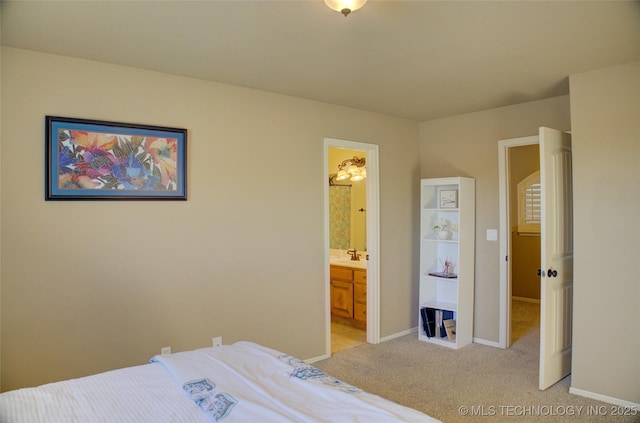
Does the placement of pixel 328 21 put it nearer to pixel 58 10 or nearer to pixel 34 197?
pixel 58 10

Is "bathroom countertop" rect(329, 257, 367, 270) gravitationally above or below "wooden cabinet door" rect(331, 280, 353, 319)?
above

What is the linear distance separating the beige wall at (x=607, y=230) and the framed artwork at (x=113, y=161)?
3.06 metres

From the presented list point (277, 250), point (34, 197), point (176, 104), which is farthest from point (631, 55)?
point (34, 197)

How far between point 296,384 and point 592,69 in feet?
10.2

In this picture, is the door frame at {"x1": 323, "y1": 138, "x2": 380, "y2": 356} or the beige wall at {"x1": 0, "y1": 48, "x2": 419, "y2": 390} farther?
the door frame at {"x1": 323, "y1": 138, "x2": 380, "y2": 356}

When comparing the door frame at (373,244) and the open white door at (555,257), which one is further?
the door frame at (373,244)

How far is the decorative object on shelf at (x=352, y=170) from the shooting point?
5.76 m

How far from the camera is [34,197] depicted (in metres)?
2.66

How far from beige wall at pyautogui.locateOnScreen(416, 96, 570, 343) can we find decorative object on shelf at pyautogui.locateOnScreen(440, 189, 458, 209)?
0.25 metres

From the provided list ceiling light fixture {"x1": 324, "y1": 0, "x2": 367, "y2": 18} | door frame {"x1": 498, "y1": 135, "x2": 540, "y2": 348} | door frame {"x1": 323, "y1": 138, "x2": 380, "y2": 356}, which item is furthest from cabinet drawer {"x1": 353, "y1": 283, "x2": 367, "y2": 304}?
ceiling light fixture {"x1": 324, "y1": 0, "x2": 367, "y2": 18}

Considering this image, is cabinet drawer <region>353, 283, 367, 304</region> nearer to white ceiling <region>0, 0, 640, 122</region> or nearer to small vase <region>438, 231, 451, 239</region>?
small vase <region>438, 231, 451, 239</region>

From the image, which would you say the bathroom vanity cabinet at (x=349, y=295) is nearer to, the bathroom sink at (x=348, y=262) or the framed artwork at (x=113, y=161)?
the bathroom sink at (x=348, y=262)

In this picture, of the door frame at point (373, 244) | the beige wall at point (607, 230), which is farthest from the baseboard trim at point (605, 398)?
the door frame at point (373, 244)

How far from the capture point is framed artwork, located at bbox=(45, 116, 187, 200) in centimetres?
273
